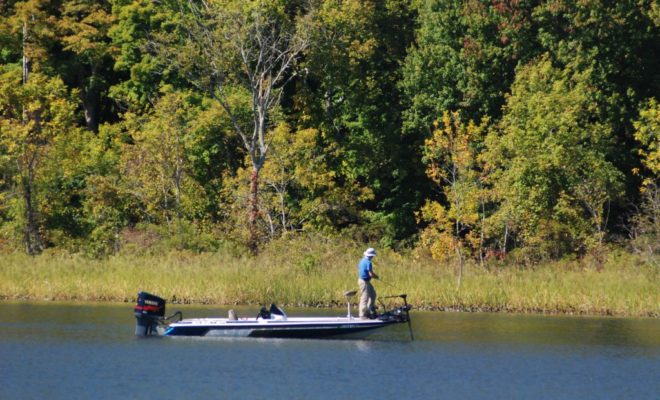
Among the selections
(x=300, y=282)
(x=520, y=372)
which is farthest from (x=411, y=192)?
(x=520, y=372)

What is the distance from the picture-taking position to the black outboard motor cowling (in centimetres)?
3192

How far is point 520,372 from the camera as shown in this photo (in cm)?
2722

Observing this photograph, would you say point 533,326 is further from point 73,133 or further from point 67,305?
point 73,133

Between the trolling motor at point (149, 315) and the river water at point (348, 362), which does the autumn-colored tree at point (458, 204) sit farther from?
the trolling motor at point (149, 315)

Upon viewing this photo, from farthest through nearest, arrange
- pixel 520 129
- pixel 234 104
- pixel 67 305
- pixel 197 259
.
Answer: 1. pixel 234 104
2. pixel 520 129
3. pixel 197 259
4. pixel 67 305

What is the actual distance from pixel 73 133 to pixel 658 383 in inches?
1523

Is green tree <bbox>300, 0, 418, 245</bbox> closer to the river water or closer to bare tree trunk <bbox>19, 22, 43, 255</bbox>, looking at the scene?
bare tree trunk <bbox>19, 22, 43, 255</bbox>

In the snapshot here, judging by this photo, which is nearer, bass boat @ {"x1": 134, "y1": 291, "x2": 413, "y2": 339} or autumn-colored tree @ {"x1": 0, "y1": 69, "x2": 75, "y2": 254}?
bass boat @ {"x1": 134, "y1": 291, "x2": 413, "y2": 339}

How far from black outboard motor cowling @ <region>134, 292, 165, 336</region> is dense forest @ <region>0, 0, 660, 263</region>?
15629mm

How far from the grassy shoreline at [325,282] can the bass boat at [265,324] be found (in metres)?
→ 7.07

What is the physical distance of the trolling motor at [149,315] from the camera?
31922 millimetres

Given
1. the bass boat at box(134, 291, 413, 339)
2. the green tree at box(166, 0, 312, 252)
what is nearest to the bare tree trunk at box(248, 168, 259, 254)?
the green tree at box(166, 0, 312, 252)

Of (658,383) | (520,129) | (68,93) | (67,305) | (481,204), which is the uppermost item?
(68,93)

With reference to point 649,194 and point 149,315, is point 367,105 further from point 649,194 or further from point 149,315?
point 149,315
